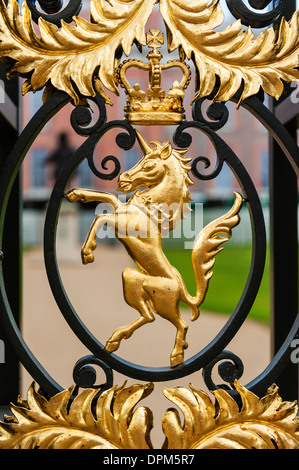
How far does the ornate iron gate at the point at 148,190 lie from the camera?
2.97 feet

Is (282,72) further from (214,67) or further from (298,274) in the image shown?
(298,274)

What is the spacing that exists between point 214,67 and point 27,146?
332mm

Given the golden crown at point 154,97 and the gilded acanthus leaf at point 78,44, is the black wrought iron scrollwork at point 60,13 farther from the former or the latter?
the golden crown at point 154,97

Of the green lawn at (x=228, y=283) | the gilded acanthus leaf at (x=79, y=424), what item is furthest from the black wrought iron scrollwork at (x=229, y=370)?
the green lawn at (x=228, y=283)

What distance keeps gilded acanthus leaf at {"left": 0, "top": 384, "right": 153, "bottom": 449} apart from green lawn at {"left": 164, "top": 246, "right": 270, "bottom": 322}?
10.3ft

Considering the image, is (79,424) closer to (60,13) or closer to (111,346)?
(111,346)

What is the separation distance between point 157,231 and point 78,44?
1.08ft

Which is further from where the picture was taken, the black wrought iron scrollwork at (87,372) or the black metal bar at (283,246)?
the black metal bar at (283,246)

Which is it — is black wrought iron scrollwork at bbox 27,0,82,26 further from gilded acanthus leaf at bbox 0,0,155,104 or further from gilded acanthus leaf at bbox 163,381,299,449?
gilded acanthus leaf at bbox 163,381,299,449

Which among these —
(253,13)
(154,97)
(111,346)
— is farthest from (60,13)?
(111,346)

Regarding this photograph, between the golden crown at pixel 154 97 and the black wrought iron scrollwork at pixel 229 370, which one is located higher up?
the golden crown at pixel 154 97

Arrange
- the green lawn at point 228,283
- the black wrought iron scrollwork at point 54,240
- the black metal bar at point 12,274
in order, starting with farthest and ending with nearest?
the green lawn at point 228,283, the black metal bar at point 12,274, the black wrought iron scrollwork at point 54,240

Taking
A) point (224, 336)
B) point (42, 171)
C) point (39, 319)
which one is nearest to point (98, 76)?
point (224, 336)
